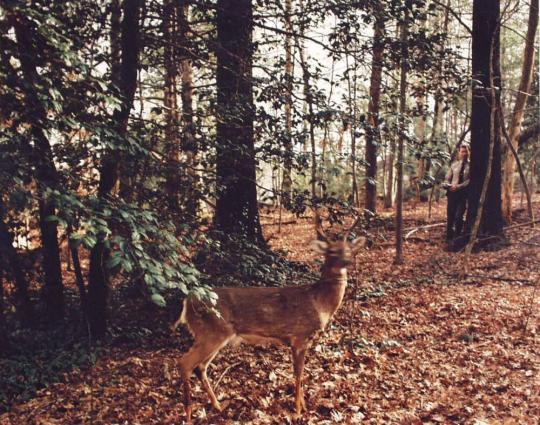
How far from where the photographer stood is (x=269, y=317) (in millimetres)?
5086

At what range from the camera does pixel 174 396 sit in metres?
5.71

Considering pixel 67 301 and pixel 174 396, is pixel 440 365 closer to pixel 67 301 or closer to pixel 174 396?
pixel 174 396

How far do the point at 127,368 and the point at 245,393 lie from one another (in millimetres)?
1872

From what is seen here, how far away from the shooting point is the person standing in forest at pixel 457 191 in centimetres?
1295

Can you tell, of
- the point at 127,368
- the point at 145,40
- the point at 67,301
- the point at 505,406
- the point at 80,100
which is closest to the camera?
the point at 80,100

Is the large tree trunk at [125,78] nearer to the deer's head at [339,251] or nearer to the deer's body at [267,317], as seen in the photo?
the deer's body at [267,317]

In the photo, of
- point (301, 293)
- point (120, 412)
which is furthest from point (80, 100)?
point (120, 412)

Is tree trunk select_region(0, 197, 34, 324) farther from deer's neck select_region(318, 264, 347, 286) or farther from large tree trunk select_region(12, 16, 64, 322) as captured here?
deer's neck select_region(318, 264, 347, 286)

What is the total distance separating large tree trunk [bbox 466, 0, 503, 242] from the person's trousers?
2.39 feet

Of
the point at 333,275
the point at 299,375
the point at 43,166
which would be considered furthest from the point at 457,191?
the point at 43,166

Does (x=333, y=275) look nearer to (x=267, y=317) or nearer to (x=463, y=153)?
(x=267, y=317)


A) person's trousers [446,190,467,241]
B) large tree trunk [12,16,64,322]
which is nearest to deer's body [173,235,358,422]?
large tree trunk [12,16,64,322]

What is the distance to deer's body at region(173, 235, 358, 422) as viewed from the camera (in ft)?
16.4

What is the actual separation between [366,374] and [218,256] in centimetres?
262
